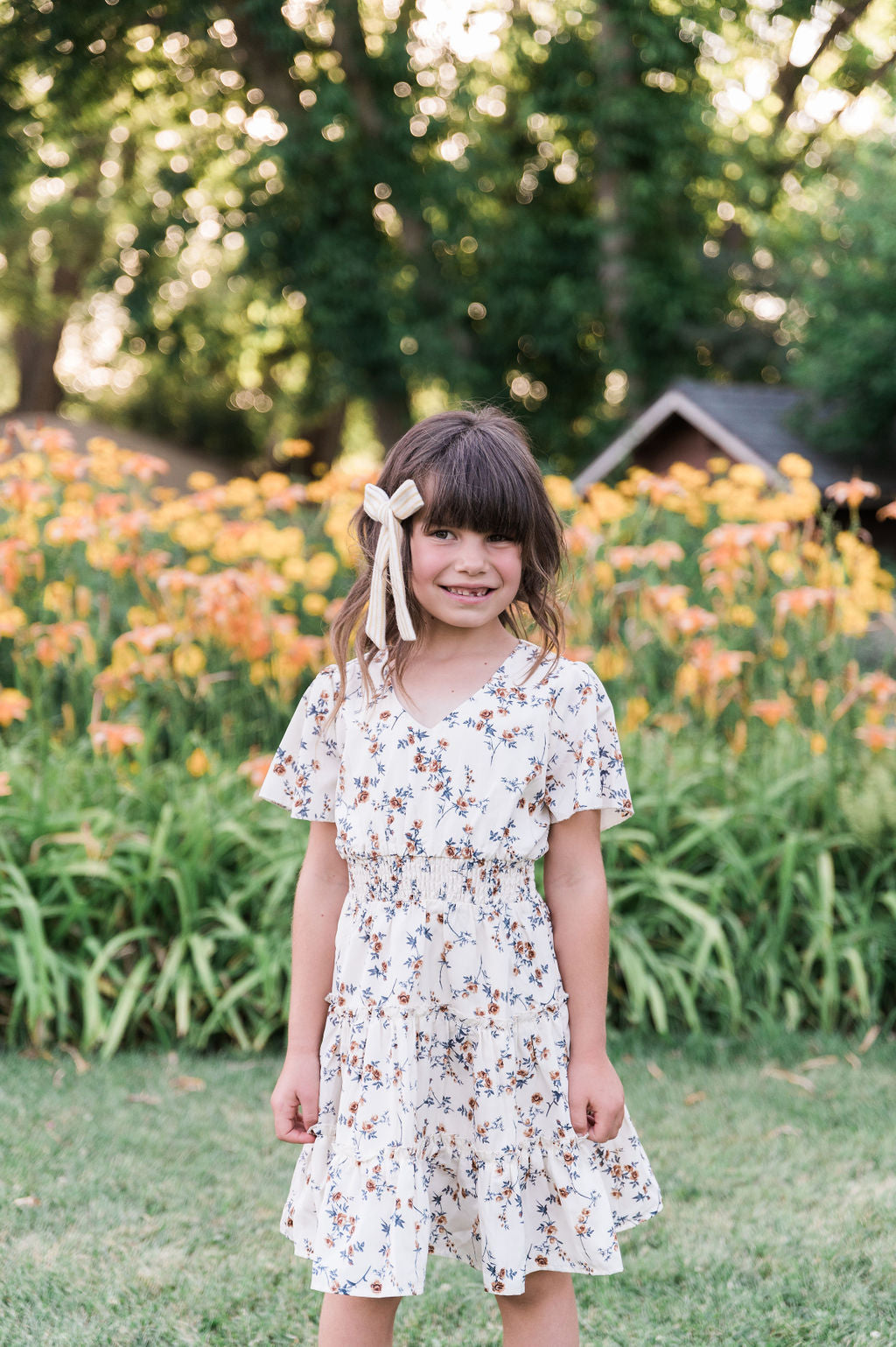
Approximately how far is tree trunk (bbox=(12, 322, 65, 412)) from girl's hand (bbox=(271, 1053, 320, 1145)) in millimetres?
21938

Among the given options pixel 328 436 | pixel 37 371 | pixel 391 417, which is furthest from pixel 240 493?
pixel 37 371

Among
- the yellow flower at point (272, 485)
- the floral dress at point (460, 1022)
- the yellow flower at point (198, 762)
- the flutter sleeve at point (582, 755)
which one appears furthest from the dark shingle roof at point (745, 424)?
the floral dress at point (460, 1022)

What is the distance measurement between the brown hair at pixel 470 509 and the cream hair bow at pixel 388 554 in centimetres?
3

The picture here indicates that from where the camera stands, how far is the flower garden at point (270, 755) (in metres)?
3.50

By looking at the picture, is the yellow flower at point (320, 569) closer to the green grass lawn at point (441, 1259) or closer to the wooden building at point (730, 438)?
the green grass lawn at point (441, 1259)

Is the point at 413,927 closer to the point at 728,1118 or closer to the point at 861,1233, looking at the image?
the point at 861,1233

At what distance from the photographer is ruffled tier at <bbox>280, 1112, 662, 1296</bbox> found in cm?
153

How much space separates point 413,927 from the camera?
5.30 ft

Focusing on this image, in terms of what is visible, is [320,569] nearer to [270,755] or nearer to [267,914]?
[270,755]

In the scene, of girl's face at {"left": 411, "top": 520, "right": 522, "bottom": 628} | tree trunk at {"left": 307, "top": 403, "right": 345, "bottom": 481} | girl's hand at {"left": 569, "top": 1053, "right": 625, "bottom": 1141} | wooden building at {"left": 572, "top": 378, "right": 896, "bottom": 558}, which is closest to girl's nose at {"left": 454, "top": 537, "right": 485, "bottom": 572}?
girl's face at {"left": 411, "top": 520, "right": 522, "bottom": 628}

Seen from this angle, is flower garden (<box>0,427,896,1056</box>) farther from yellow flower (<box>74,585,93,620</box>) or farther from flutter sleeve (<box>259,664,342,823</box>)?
flutter sleeve (<box>259,664,342,823</box>)

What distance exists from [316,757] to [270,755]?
2.51 metres

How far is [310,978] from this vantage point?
67.4 inches

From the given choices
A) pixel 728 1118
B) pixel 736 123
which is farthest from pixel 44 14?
pixel 728 1118
